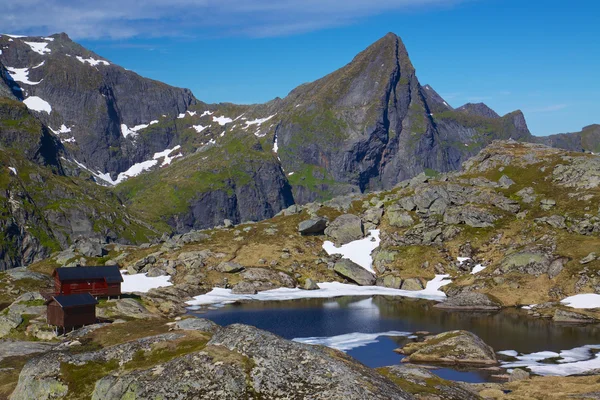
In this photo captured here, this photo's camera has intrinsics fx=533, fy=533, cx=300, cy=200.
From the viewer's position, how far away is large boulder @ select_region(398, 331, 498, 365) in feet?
267

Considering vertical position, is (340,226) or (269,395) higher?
(340,226)

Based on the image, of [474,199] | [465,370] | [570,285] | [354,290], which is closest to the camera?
[465,370]

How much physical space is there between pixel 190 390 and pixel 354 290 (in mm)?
106509

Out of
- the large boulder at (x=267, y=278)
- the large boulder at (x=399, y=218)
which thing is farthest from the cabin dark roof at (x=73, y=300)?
the large boulder at (x=399, y=218)

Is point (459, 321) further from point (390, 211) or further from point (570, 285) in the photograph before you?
point (390, 211)

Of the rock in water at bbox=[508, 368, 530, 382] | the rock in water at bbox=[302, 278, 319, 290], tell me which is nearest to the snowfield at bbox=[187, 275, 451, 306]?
the rock in water at bbox=[302, 278, 319, 290]

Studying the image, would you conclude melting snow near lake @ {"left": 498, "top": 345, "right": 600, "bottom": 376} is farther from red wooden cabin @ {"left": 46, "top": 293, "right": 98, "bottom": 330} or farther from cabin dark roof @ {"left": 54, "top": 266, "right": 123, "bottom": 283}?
cabin dark roof @ {"left": 54, "top": 266, "right": 123, "bottom": 283}

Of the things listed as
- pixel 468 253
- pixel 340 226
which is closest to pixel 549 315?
pixel 468 253

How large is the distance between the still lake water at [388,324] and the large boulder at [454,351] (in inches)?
131

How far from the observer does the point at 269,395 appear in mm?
42062

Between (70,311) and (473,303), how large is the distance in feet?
288

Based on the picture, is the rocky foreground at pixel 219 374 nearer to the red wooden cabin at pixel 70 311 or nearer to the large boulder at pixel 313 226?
the red wooden cabin at pixel 70 311

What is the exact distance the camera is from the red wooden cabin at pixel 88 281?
4323 inches

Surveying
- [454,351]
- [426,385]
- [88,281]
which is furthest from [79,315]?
[454,351]
